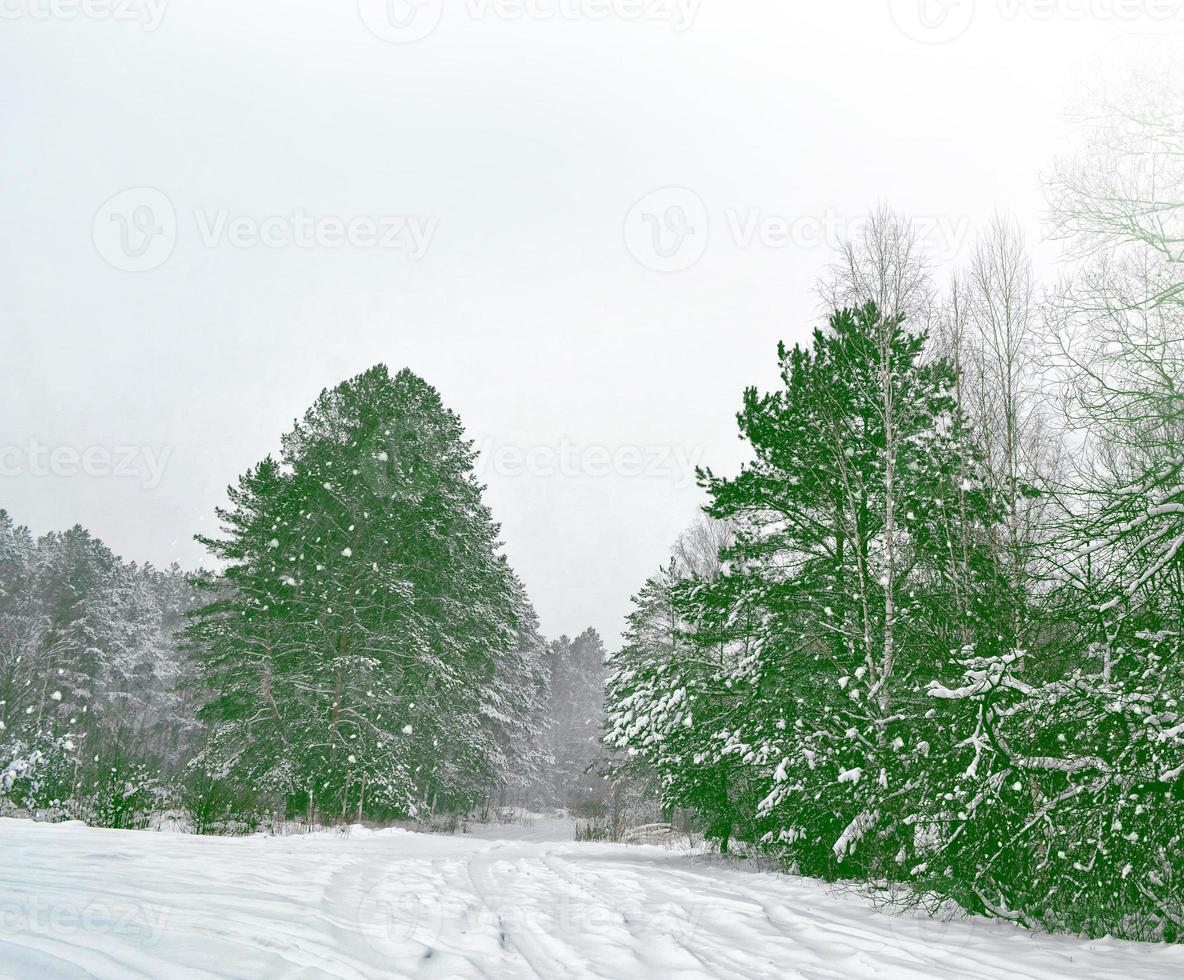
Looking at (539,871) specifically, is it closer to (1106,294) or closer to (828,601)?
(828,601)

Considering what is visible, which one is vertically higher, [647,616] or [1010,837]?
[647,616]

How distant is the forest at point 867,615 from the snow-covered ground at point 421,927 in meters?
1.15

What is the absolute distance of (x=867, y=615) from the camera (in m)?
9.65

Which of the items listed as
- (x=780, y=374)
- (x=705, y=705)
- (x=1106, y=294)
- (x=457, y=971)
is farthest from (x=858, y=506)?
(x=457, y=971)

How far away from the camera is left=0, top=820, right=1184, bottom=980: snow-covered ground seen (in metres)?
3.37

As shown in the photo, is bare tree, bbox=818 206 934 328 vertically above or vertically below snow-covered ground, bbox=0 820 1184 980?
above

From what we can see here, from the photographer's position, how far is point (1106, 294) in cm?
636

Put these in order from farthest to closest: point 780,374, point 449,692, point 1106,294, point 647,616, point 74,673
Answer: point 74,673 < point 647,616 < point 449,692 < point 780,374 < point 1106,294

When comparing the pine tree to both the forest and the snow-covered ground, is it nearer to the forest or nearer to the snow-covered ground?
the forest

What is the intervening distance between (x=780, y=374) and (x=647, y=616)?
16236mm

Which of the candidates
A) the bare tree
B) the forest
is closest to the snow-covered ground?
the forest

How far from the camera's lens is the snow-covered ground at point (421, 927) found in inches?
133

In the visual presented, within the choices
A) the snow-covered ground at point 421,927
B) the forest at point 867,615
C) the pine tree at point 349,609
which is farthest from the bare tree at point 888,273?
the pine tree at point 349,609

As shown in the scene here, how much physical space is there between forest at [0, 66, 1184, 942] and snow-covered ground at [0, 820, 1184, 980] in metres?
1.15
